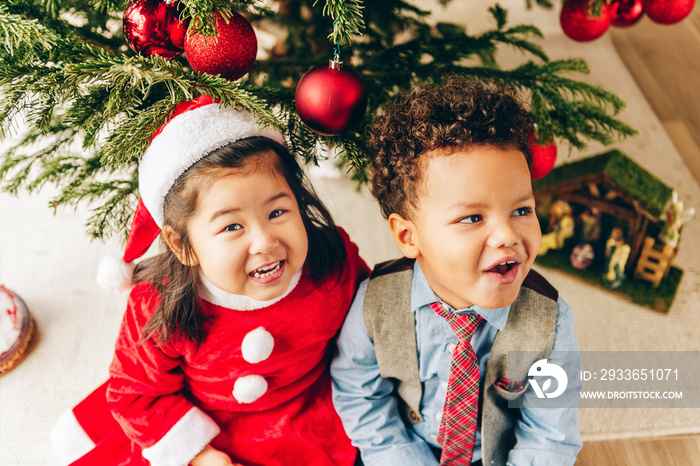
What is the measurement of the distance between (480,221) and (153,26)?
550 millimetres

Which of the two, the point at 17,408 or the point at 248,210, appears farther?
the point at 17,408

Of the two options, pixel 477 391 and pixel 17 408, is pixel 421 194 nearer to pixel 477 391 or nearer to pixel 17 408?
pixel 477 391

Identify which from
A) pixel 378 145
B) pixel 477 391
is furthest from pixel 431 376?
pixel 378 145

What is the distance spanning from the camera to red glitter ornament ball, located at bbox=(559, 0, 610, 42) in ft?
3.55

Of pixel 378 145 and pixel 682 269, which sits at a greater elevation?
pixel 378 145

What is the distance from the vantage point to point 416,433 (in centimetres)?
98

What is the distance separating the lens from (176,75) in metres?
0.70

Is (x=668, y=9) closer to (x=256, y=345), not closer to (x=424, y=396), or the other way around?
(x=424, y=396)

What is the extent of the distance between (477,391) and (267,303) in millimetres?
387

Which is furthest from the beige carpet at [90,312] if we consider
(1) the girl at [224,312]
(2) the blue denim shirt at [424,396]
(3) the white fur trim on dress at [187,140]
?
(3) the white fur trim on dress at [187,140]

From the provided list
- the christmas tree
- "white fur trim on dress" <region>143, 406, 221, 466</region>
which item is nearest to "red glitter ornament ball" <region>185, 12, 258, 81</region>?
the christmas tree

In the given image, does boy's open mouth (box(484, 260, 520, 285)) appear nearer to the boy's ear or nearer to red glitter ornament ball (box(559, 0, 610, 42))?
the boy's ear
